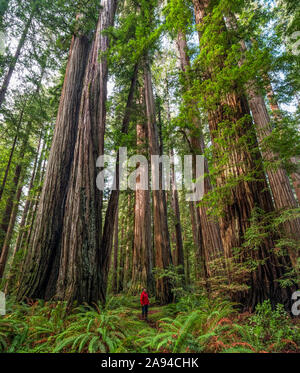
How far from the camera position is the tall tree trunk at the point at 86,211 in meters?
3.90

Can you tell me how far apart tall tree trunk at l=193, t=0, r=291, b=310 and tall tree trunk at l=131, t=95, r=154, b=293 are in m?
5.00

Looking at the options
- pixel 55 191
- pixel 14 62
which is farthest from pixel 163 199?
pixel 14 62

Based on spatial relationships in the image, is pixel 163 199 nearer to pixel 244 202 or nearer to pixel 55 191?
pixel 55 191

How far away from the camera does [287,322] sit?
7.96 feet

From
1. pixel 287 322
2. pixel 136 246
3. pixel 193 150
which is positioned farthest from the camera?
pixel 136 246

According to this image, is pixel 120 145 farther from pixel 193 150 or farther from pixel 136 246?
pixel 136 246

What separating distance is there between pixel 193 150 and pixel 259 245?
3.94 meters

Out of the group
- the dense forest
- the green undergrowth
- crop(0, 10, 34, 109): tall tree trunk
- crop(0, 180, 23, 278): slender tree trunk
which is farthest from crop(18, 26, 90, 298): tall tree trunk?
crop(0, 180, 23, 278): slender tree trunk

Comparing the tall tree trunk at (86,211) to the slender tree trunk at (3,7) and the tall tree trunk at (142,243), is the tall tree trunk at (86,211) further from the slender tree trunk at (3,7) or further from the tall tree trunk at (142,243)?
the slender tree trunk at (3,7)

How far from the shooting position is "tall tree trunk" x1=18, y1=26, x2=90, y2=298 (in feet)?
14.5

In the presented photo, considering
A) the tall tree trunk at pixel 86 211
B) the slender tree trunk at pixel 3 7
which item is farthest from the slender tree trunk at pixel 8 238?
the slender tree trunk at pixel 3 7

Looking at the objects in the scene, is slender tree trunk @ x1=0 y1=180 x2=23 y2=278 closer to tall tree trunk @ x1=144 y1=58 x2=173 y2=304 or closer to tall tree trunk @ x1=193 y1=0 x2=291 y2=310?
tall tree trunk @ x1=144 y1=58 x2=173 y2=304

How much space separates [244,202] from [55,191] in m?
4.68
